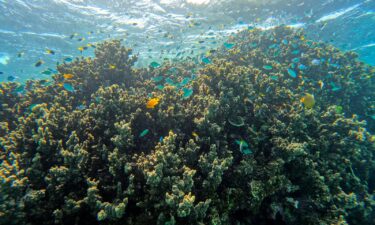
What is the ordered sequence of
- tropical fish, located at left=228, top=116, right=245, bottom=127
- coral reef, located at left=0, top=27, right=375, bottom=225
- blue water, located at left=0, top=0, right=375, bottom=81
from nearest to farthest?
coral reef, located at left=0, top=27, right=375, bottom=225 < tropical fish, located at left=228, top=116, right=245, bottom=127 < blue water, located at left=0, top=0, right=375, bottom=81

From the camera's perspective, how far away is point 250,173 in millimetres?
4016

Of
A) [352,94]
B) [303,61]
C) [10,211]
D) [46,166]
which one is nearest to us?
[10,211]

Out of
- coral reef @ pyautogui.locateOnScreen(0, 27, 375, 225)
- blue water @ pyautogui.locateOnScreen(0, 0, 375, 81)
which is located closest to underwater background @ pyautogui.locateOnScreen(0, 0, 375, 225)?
coral reef @ pyautogui.locateOnScreen(0, 27, 375, 225)

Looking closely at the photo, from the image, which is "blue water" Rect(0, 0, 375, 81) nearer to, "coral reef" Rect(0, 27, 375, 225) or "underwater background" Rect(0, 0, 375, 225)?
"underwater background" Rect(0, 0, 375, 225)

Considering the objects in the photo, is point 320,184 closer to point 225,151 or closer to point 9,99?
point 225,151

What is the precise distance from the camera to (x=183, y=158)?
13.0ft

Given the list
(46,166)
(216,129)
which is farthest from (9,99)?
(216,129)

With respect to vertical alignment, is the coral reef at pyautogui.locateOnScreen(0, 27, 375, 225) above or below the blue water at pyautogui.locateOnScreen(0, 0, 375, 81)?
below

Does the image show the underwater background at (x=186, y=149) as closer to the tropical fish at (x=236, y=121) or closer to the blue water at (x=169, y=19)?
the tropical fish at (x=236, y=121)

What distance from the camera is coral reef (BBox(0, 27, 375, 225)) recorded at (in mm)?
3176

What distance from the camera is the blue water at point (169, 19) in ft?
53.9

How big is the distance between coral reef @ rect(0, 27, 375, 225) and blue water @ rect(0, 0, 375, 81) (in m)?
10.3

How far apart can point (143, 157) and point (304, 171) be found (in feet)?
12.4

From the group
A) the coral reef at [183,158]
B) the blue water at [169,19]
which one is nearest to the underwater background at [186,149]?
the coral reef at [183,158]
